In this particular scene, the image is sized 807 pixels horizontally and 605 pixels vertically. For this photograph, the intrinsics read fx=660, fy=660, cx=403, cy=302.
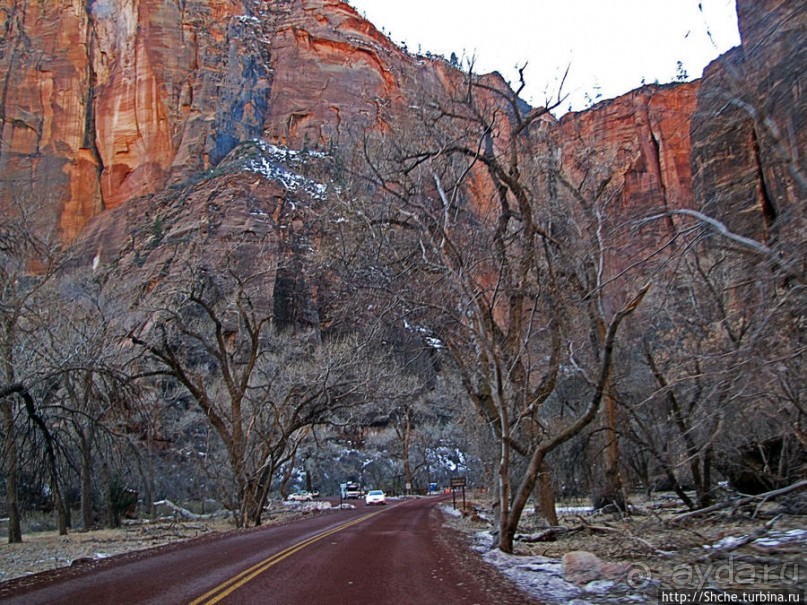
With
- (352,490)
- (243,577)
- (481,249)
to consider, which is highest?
(481,249)

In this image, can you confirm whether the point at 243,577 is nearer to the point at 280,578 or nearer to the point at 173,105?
the point at 280,578

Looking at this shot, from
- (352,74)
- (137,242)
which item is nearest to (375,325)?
(137,242)

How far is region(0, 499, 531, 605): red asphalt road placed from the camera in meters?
7.70

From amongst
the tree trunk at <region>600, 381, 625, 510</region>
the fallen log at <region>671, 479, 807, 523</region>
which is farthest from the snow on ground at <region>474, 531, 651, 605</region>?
the tree trunk at <region>600, 381, 625, 510</region>

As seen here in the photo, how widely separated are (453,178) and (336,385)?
41.0 ft

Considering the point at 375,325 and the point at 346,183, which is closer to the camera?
the point at 375,325

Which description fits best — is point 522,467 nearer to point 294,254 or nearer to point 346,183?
point 346,183

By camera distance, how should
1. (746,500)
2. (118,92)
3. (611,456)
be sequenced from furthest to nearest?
(118,92) < (611,456) < (746,500)

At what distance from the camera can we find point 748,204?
43.3ft
